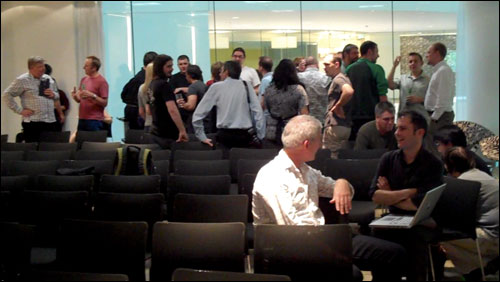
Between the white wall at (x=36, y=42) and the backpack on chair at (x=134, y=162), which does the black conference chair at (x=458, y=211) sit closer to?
the backpack on chair at (x=134, y=162)

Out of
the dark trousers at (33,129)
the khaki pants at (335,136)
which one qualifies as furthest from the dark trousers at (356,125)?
the dark trousers at (33,129)

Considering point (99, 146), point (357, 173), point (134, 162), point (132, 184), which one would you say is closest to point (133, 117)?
point (99, 146)

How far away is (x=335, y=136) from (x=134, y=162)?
2462mm

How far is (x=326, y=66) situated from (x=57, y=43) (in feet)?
15.8

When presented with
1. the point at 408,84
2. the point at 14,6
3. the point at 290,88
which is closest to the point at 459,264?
the point at 290,88

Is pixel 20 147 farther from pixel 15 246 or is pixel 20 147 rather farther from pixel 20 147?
pixel 15 246

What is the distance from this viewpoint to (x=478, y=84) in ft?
12.1

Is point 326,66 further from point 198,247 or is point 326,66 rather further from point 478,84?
point 198,247

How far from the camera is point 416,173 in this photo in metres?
4.21

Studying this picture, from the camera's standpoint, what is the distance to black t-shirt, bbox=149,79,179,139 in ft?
21.0

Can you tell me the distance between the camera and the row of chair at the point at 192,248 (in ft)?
10.5

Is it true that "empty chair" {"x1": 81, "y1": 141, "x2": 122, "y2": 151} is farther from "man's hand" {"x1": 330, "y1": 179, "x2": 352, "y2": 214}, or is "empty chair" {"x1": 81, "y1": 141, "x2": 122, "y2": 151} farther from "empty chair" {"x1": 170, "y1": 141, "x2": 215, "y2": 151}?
"man's hand" {"x1": 330, "y1": 179, "x2": 352, "y2": 214}

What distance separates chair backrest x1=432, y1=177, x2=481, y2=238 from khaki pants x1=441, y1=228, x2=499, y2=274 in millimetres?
83

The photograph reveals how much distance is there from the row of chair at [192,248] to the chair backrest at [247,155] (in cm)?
256
